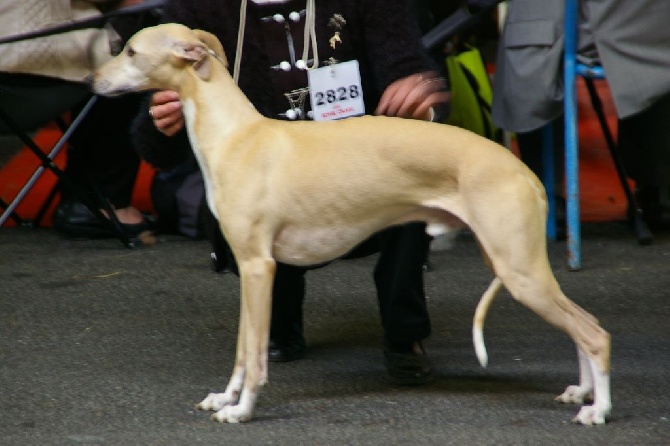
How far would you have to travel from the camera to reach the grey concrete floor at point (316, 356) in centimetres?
283

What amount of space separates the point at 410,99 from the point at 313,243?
542mm

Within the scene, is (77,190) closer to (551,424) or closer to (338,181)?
(338,181)

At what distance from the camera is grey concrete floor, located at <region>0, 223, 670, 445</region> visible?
9.28 ft

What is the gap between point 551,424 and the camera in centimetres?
282

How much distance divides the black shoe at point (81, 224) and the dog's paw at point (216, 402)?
7.18 ft

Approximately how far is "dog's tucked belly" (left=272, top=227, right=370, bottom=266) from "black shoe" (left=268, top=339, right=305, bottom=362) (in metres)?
0.62

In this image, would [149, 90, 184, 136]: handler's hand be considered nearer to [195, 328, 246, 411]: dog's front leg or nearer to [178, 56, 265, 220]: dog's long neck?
[178, 56, 265, 220]: dog's long neck

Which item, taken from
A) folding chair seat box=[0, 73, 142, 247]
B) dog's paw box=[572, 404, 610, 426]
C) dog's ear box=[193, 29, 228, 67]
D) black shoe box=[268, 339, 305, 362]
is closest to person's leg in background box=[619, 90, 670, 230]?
black shoe box=[268, 339, 305, 362]

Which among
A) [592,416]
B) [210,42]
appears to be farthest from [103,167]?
[592,416]

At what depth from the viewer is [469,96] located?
5312mm

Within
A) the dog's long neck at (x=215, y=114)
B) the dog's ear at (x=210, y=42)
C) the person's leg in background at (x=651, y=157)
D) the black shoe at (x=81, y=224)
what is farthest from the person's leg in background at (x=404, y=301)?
the black shoe at (x=81, y=224)

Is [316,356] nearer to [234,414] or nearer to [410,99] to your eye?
[234,414]

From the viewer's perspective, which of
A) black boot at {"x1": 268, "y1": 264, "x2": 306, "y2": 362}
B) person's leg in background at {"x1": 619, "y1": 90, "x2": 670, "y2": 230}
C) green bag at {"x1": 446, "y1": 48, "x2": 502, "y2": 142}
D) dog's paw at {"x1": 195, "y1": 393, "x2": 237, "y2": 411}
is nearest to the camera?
dog's paw at {"x1": 195, "y1": 393, "x2": 237, "y2": 411}

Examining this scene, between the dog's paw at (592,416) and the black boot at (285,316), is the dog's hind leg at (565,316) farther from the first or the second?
the black boot at (285,316)
